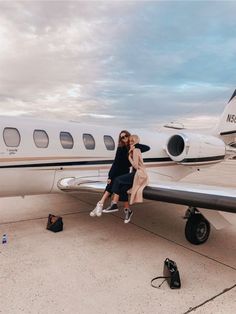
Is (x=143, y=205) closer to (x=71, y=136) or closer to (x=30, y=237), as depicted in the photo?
(x=71, y=136)

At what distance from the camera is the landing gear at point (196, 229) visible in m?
5.66

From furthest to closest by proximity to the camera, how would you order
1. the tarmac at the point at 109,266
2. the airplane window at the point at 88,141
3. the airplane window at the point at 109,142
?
the airplane window at the point at 109,142, the airplane window at the point at 88,141, the tarmac at the point at 109,266

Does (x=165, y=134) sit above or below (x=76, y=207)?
above

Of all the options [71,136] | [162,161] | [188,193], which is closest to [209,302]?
[188,193]

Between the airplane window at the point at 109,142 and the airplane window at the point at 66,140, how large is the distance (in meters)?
1.14

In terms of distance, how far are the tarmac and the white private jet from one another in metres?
0.64

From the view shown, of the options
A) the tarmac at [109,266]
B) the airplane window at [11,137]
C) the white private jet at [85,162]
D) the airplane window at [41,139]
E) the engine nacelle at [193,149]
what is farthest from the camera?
the engine nacelle at [193,149]

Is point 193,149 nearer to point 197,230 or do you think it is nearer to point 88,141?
point 88,141

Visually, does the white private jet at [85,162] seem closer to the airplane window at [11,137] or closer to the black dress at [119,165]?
the airplane window at [11,137]

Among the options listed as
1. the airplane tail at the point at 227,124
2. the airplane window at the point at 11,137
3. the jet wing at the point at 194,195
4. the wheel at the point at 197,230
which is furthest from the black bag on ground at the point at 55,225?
the airplane tail at the point at 227,124

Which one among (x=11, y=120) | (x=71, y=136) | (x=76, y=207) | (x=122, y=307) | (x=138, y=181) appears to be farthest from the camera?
(x=76, y=207)

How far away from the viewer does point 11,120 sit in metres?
6.34

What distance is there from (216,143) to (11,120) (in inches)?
243

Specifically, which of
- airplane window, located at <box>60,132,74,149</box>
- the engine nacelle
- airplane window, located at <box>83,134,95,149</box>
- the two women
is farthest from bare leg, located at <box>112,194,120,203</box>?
the engine nacelle
